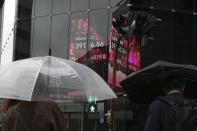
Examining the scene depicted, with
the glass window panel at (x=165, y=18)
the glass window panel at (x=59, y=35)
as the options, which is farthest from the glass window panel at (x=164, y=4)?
the glass window panel at (x=59, y=35)

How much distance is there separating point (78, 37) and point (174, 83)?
2261cm

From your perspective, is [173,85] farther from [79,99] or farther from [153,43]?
[153,43]

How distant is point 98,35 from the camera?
88.0ft

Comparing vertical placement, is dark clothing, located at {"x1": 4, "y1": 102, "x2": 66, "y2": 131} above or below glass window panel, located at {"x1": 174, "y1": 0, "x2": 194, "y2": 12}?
below

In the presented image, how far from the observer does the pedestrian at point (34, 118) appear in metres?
5.02

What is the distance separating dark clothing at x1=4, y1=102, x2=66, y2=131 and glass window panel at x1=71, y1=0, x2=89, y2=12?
22980 millimetres

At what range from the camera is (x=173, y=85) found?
5.18 metres

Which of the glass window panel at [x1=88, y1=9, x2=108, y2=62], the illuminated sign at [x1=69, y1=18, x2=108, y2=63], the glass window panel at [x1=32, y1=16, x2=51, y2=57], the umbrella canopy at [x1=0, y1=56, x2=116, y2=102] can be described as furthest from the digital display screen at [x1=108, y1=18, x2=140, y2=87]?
the umbrella canopy at [x1=0, y1=56, x2=116, y2=102]

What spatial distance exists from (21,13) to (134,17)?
1844 cm

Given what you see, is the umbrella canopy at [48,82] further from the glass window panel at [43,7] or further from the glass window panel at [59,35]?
the glass window panel at [43,7]

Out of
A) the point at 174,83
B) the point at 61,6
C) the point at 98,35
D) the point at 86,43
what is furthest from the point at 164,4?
the point at 174,83

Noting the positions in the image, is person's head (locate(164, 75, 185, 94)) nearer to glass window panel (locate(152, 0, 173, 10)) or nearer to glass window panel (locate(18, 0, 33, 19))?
glass window panel (locate(152, 0, 173, 10))

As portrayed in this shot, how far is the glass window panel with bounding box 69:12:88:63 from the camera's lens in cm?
2720

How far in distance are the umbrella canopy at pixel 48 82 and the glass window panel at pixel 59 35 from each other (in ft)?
72.7
